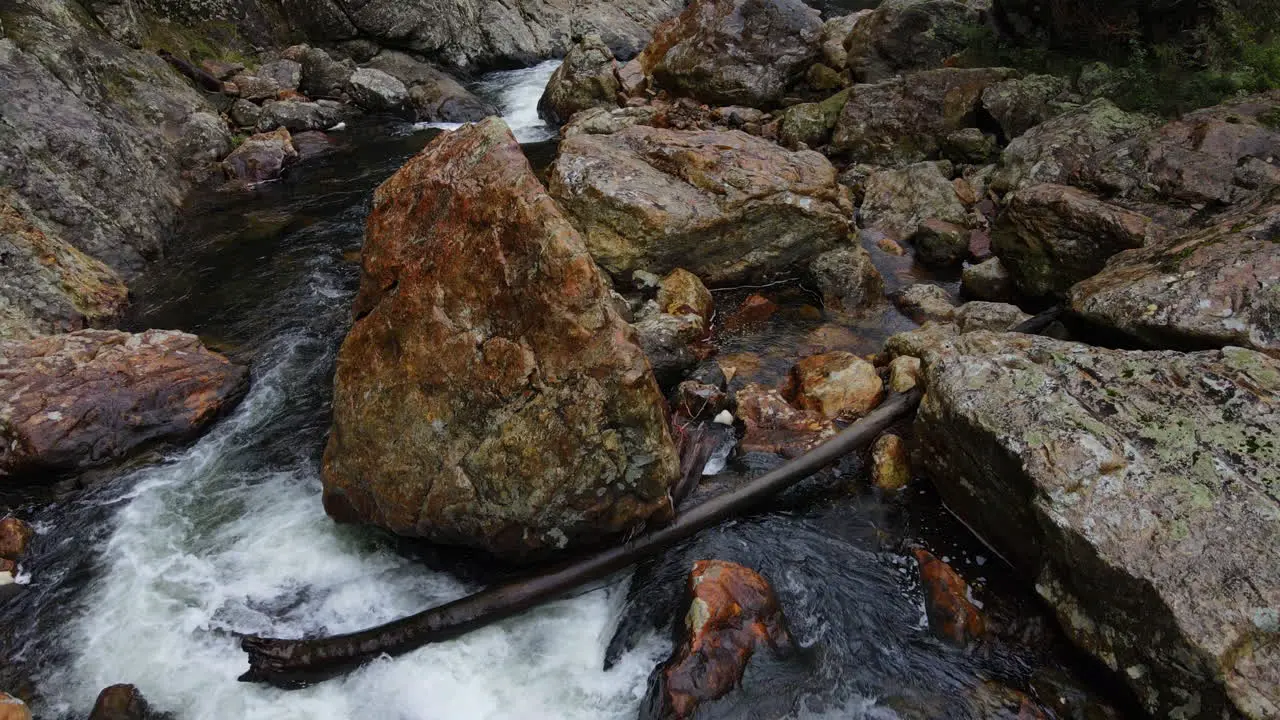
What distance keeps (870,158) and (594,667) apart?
1209 centimetres

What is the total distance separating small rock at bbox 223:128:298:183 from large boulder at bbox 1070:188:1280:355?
15.2m

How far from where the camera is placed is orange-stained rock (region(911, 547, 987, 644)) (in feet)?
16.7

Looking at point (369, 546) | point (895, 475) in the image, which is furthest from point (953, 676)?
point (369, 546)

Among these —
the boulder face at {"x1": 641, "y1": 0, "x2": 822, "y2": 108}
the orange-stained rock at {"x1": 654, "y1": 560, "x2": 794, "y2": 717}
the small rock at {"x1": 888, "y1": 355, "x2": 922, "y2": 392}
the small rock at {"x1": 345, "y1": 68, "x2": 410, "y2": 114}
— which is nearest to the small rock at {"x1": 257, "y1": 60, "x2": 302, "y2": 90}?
the small rock at {"x1": 345, "y1": 68, "x2": 410, "y2": 114}

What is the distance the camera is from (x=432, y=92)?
20375mm

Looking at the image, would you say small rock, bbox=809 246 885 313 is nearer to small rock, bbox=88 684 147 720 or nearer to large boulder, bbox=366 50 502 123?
small rock, bbox=88 684 147 720

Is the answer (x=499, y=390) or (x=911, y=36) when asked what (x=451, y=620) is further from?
(x=911, y=36)

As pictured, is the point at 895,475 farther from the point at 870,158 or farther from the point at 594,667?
the point at 870,158

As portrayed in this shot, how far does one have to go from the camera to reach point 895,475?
6.49 m

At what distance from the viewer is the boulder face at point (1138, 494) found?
159 inches

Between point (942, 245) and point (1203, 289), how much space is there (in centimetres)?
451

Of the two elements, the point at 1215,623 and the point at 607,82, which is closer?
the point at 1215,623

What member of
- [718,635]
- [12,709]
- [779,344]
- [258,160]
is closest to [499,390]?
[718,635]

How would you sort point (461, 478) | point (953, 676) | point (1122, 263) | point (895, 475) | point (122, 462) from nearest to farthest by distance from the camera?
Result: point (953, 676), point (461, 478), point (895, 475), point (122, 462), point (1122, 263)
